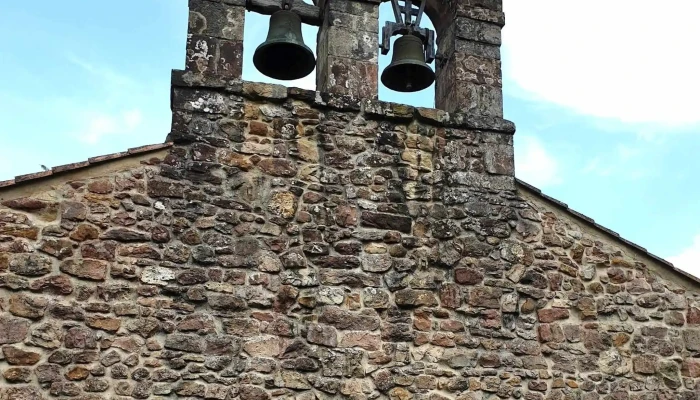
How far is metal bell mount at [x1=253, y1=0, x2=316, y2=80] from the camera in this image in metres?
6.34

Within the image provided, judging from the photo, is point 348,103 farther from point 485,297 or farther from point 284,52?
point 485,297

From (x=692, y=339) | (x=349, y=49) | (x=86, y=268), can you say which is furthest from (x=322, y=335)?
(x=692, y=339)

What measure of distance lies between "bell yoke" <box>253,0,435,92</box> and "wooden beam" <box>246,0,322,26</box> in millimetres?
58

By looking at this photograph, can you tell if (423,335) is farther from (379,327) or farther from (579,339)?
(579,339)

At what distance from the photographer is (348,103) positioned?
20.3 ft

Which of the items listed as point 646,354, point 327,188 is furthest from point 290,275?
point 646,354

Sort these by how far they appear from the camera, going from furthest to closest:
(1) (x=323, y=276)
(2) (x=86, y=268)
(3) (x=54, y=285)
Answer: (1) (x=323, y=276)
(2) (x=86, y=268)
(3) (x=54, y=285)

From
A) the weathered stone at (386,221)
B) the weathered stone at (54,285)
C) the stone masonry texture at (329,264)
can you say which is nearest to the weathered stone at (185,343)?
the stone masonry texture at (329,264)

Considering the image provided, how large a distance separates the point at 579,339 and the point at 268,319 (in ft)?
7.32

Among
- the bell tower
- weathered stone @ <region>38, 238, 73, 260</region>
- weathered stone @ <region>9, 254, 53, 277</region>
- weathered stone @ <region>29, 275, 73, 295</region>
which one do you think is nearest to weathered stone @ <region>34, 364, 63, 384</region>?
weathered stone @ <region>29, 275, 73, 295</region>

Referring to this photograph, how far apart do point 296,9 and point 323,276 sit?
2153 millimetres

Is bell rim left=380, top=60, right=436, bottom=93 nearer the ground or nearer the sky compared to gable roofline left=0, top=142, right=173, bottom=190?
nearer the sky

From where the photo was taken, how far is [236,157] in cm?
589

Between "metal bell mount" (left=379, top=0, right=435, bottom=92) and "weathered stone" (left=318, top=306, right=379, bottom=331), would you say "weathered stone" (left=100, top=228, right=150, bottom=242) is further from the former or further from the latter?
"metal bell mount" (left=379, top=0, right=435, bottom=92)
